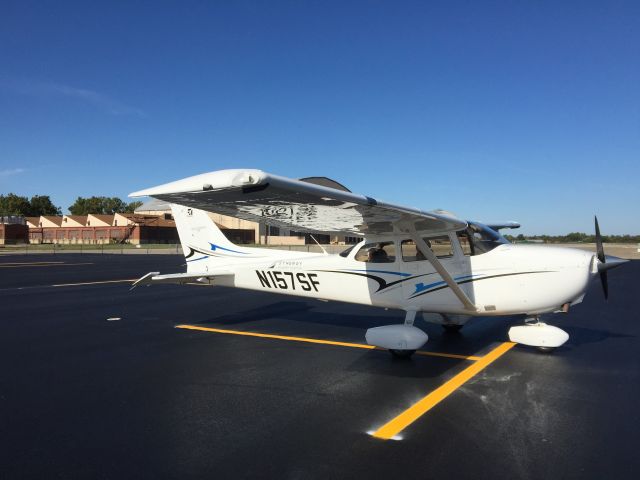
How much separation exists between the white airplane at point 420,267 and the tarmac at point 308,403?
22.1 inches

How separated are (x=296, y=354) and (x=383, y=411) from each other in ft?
7.98

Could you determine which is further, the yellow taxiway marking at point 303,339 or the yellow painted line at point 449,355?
the yellow taxiway marking at point 303,339

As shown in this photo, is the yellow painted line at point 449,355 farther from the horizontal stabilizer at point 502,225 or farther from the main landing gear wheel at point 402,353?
the horizontal stabilizer at point 502,225

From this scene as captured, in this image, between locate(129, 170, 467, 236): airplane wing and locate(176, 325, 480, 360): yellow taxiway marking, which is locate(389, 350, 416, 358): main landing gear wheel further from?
locate(129, 170, 467, 236): airplane wing

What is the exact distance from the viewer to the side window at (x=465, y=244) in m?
6.41

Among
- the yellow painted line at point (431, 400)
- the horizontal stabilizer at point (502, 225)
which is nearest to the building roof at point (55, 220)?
the horizontal stabilizer at point (502, 225)

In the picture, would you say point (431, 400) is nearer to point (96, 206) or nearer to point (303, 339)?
point (303, 339)

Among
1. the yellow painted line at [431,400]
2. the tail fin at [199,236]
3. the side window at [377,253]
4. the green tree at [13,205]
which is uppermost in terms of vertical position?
the green tree at [13,205]

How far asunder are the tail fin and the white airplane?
1228 mm

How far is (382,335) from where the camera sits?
597cm

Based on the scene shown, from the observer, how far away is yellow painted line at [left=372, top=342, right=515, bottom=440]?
372 centimetres

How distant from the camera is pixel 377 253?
6969 millimetres

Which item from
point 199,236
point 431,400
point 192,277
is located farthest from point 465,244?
point 199,236

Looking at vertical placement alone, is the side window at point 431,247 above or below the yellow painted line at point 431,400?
above
